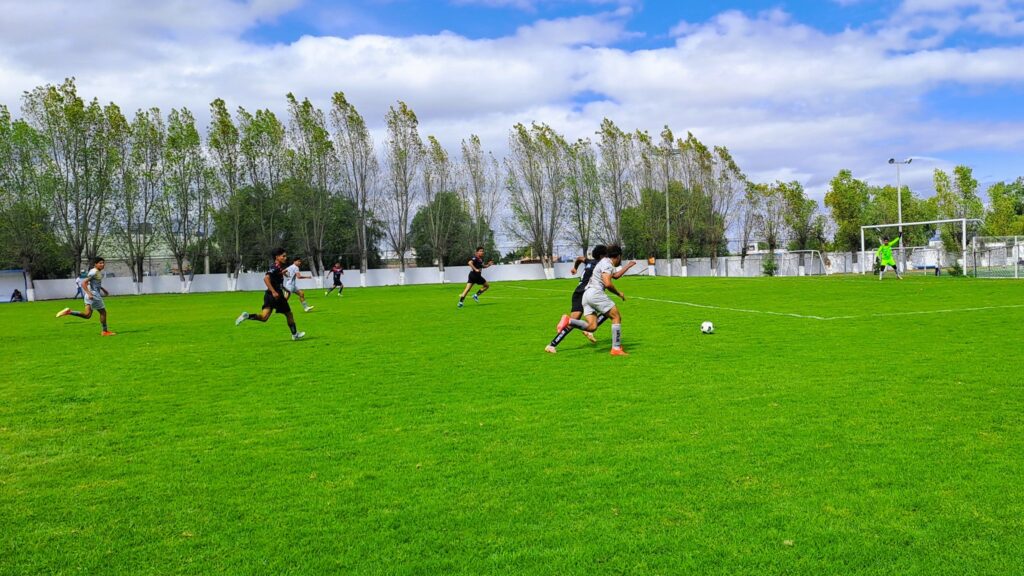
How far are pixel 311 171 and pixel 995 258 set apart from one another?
54.5 metres

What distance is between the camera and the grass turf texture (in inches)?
163

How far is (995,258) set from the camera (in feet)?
128

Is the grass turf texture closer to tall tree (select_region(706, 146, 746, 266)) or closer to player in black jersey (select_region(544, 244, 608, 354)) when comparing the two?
player in black jersey (select_region(544, 244, 608, 354))

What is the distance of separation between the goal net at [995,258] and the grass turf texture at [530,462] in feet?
94.4

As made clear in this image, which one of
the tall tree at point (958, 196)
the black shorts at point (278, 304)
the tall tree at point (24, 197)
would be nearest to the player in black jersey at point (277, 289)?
the black shorts at point (278, 304)

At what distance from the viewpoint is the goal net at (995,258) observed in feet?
117

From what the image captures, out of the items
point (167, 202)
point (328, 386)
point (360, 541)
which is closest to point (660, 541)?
point (360, 541)

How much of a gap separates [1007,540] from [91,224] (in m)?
65.4

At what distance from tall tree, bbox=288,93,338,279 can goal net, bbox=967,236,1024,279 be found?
5097 centimetres

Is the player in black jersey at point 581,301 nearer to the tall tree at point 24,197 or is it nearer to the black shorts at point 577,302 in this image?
the black shorts at point 577,302

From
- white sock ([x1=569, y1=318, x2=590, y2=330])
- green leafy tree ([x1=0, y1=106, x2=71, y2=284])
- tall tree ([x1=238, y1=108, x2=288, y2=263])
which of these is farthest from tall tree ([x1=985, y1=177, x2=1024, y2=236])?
green leafy tree ([x1=0, y1=106, x2=71, y2=284])

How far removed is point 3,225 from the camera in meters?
51.9

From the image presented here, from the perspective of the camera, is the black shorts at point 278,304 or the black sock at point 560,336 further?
the black shorts at point 278,304

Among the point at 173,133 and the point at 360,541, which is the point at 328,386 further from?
Result: the point at 173,133
